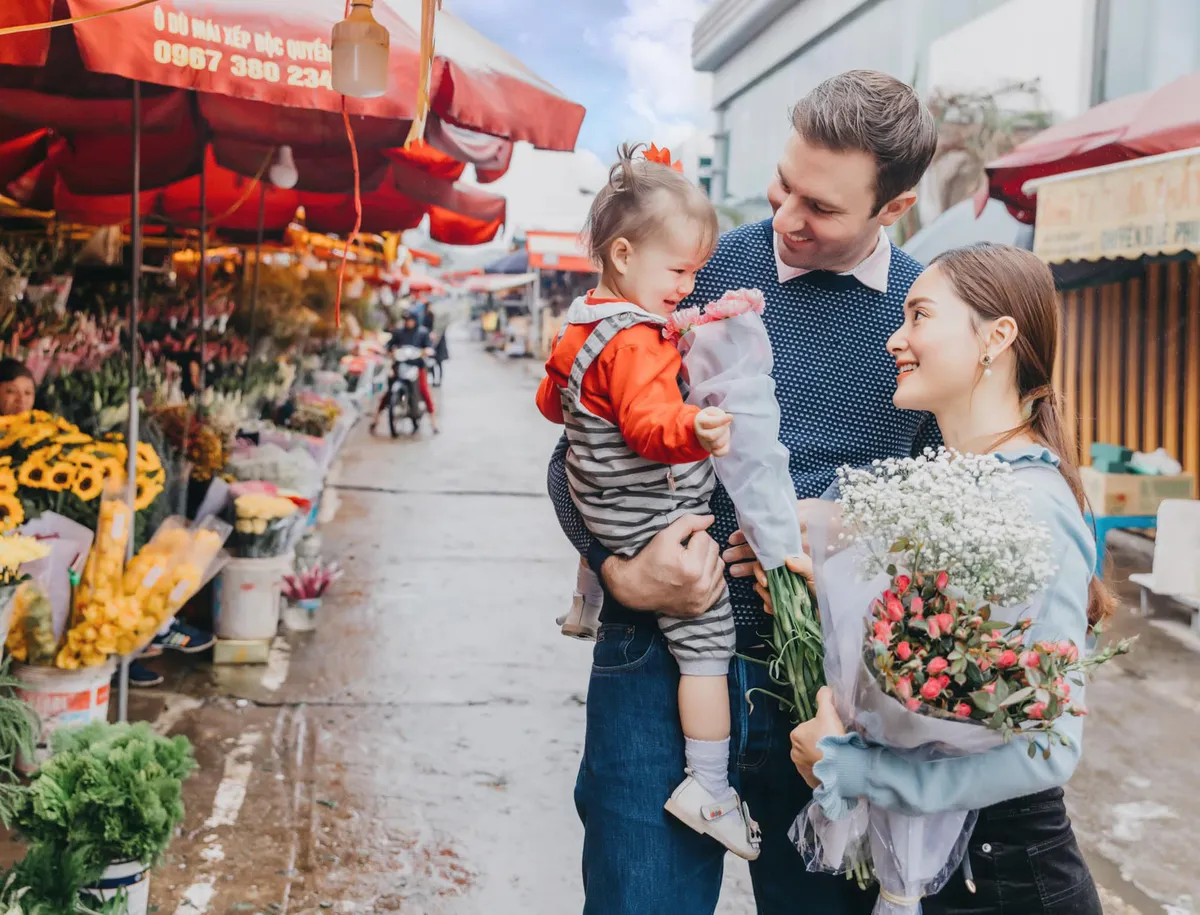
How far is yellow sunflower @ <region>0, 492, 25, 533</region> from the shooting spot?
369 centimetres

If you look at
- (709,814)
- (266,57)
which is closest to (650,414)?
(709,814)

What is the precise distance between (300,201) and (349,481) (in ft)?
9.49

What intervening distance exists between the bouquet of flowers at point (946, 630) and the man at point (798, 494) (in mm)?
307

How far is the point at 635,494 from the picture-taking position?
193cm

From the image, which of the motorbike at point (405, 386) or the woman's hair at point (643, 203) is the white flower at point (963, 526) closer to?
the woman's hair at point (643, 203)

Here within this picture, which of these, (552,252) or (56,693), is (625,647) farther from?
(552,252)

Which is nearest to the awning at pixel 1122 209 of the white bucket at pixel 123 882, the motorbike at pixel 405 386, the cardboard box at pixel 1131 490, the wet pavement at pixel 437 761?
the cardboard box at pixel 1131 490

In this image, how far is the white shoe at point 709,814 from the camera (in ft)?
6.15

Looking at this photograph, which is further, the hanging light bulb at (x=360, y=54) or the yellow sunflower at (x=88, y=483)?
the yellow sunflower at (x=88, y=483)

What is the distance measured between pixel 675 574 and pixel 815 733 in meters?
0.33

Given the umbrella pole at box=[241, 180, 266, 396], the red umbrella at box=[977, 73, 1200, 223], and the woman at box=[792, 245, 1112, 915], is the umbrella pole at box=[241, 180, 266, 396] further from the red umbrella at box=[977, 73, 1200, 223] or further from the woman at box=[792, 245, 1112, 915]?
the woman at box=[792, 245, 1112, 915]

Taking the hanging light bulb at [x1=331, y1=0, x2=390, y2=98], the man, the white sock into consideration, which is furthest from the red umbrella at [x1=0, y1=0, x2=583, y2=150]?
the white sock

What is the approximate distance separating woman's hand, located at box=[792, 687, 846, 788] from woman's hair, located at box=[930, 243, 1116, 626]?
1.49ft

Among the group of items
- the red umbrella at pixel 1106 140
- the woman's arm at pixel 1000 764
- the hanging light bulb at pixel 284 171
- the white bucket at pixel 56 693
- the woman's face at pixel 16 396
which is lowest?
the white bucket at pixel 56 693
